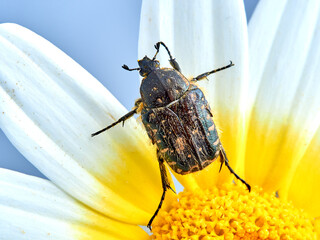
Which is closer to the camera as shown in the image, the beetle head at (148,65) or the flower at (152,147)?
the flower at (152,147)

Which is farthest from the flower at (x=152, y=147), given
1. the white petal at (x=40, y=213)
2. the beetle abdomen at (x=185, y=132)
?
the beetle abdomen at (x=185, y=132)

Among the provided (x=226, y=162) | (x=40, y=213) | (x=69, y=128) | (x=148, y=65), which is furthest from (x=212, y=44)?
(x=40, y=213)

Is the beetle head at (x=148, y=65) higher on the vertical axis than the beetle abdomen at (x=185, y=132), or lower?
higher

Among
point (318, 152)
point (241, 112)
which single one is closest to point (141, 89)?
point (241, 112)

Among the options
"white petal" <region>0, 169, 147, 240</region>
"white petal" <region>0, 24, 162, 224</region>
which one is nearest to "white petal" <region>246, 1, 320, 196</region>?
"white petal" <region>0, 24, 162, 224</region>

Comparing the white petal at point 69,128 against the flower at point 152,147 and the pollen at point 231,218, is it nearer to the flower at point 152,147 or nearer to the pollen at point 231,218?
the flower at point 152,147

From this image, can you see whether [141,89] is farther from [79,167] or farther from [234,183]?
[234,183]

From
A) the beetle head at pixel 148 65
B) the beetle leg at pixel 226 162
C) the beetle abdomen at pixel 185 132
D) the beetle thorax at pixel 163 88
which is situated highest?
the beetle head at pixel 148 65
